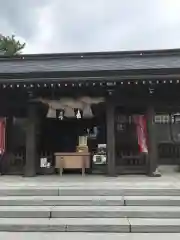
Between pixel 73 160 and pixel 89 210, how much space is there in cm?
419

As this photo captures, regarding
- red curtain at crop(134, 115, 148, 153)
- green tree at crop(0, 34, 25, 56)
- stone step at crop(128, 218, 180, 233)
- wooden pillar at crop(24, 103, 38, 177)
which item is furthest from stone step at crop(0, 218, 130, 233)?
green tree at crop(0, 34, 25, 56)

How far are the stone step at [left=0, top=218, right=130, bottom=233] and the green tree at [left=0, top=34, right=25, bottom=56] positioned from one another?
2782 cm

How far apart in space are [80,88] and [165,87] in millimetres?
2747

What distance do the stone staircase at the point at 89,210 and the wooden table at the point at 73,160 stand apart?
273 cm

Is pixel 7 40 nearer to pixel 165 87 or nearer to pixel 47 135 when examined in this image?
pixel 47 135

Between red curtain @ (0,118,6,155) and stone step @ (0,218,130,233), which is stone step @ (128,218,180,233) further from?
red curtain @ (0,118,6,155)

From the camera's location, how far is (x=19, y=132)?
12406 mm

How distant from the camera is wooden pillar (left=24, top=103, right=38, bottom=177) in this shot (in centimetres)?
1149

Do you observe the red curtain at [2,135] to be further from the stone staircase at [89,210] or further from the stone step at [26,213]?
the stone step at [26,213]

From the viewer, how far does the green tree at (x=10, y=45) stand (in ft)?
112

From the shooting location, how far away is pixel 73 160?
1156 cm

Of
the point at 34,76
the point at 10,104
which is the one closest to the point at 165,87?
the point at 34,76

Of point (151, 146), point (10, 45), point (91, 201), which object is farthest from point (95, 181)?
point (10, 45)

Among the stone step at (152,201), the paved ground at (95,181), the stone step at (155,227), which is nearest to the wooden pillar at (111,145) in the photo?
the paved ground at (95,181)
